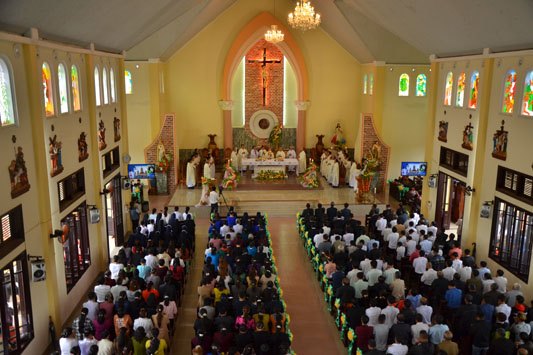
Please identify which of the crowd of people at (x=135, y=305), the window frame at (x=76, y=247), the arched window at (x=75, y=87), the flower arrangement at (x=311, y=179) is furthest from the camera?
the flower arrangement at (x=311, y=179)

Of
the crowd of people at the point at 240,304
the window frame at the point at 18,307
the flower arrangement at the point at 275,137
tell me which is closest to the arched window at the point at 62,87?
the window frame at the point at 18,307

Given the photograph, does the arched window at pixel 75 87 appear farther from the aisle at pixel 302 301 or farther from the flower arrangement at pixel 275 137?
the flower arrangement at pixel 275 137

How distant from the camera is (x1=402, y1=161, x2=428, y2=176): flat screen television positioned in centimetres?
1888

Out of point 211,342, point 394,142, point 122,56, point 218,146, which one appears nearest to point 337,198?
point 394,142

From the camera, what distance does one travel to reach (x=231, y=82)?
90.8ft

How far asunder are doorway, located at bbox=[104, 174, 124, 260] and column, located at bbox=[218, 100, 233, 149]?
10.1m

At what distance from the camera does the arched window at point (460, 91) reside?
1712 cm

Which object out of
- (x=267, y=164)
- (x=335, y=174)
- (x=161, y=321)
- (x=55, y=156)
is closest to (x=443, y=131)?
(x=335, y=174)

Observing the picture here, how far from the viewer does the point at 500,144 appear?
14.5 metres

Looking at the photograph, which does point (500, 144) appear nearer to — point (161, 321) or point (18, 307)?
point (161, 321)

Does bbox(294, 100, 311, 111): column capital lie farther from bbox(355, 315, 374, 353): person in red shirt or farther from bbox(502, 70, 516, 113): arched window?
bbox(355, 315, 374, 353): person in red shirt

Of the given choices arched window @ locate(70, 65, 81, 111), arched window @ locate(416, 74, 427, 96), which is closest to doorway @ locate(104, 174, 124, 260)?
arched window @ locate(70, 65, 81, 111)

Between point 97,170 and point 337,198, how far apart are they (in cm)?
1123

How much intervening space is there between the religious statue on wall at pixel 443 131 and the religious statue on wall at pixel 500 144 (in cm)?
364
